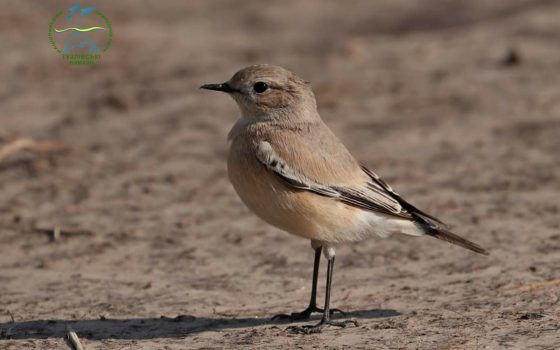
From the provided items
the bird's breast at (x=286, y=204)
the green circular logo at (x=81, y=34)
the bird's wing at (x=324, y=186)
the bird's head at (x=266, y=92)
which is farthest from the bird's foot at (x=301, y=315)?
the green circular logo at (x=81, y=34)

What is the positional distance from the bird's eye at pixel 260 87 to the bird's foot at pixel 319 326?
1.85m

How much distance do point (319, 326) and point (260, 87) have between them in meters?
1.91

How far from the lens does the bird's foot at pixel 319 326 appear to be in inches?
265

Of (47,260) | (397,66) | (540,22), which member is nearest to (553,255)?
(47,260)

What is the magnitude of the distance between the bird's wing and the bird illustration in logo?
28.6 feet

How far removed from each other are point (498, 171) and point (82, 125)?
5.36 metres

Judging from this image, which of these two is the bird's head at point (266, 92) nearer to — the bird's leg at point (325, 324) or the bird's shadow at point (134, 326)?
the bird's leg at point (325, 324)

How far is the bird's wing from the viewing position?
690 cm

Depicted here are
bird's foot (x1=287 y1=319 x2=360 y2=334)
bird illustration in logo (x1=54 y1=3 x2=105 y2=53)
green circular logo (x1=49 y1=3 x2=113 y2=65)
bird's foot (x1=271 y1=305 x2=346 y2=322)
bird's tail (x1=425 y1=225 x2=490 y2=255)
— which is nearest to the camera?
bird's foot (x1=287 y1=319 x2=360 y2=334)

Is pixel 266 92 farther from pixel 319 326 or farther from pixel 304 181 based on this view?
pixel 319 326

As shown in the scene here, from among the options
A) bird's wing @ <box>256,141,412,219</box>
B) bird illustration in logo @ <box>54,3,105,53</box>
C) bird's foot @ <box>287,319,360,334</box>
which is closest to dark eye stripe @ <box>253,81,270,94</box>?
bird's wing @ <box>256,141,412,219</box>

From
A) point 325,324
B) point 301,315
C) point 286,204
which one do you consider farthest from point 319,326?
point 286,204

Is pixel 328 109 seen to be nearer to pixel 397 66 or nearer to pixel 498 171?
pixel 397 66

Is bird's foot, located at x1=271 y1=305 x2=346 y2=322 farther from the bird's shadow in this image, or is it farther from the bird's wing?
the bird's wing
